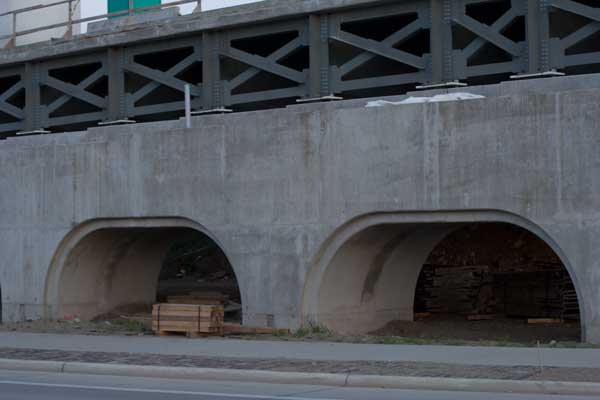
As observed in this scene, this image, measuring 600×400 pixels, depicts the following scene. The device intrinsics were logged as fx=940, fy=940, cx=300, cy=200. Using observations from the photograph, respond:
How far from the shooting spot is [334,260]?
17.6m

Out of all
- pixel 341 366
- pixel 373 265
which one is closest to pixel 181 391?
pixel 341 366

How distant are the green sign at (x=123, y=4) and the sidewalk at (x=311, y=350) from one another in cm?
1008

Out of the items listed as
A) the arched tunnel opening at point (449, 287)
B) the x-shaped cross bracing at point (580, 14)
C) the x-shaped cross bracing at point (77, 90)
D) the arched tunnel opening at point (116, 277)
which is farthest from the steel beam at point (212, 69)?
the x-shaped cross bracing at point (580, 14)

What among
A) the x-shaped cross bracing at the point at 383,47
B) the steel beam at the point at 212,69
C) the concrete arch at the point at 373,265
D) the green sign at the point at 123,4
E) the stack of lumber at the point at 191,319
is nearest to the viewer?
the concrete arch at the point at 373,265

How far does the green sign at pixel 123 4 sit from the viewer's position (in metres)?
24.8

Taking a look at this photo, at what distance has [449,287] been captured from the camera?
74.5 feet

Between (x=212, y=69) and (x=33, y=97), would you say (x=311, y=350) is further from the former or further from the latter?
(x=33, y=97)

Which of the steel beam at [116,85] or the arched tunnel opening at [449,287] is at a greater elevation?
the steel beam at [116,85]

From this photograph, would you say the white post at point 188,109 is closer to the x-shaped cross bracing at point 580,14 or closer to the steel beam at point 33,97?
the steel beam at point 33,97

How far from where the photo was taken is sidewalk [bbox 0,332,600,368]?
1318 centimetres

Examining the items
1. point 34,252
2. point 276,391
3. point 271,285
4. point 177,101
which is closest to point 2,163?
point 34,252

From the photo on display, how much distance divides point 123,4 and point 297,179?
9843 mm

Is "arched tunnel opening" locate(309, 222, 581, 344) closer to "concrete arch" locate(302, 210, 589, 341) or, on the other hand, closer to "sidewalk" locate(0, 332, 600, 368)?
"concrete arch" locate(302, 210, 589, 341)

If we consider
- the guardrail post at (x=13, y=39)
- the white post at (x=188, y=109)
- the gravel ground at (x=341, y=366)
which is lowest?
the gravel ground at (x=341, y=366)
